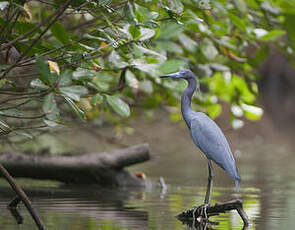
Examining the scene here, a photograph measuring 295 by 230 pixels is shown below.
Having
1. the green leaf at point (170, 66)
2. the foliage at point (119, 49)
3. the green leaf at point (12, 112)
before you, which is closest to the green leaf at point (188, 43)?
the foliage at point (119, 49)

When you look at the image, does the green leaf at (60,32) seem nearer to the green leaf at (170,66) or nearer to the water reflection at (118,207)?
the water reflection at (118,207)

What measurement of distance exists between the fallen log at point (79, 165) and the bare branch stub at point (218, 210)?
Answer: 2453 millimetres

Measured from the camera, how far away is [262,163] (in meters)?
14.9

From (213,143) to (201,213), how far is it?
0.62m

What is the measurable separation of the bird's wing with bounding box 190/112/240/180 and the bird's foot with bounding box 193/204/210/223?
0.37m

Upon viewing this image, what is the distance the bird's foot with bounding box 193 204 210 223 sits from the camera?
19.1ft

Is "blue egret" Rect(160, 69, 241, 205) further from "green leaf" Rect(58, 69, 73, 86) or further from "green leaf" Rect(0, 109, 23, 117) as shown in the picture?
"green leaf" Rect(58, 69, 73, 86)

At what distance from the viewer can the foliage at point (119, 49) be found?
4527 mm

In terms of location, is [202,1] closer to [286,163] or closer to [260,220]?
[260,220]

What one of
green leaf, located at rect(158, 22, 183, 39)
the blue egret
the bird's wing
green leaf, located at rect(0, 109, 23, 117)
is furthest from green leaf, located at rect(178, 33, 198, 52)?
green leaf, located at rect(0, 109, 23, 117)

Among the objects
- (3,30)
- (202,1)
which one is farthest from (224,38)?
(3,30)

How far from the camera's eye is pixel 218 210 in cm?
569

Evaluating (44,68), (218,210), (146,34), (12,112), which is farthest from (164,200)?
(44,68)

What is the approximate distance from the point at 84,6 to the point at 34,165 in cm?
413
